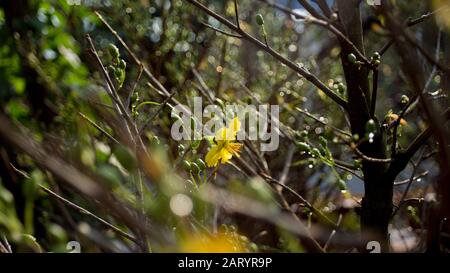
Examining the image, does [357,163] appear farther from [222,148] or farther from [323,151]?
[222,148]

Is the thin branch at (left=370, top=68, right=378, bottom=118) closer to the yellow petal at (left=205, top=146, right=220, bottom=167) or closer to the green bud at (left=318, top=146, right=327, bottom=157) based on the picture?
the green bud at (left=318, top=146, right=327, bottom=157)

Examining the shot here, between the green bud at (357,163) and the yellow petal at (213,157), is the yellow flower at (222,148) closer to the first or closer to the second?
the yellow petal at (213,157)

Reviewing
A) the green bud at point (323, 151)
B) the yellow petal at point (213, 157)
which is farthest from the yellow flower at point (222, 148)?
the green bud at point (323, 151)

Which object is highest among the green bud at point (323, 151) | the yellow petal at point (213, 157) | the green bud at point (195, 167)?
the green bud at point (323, 151)

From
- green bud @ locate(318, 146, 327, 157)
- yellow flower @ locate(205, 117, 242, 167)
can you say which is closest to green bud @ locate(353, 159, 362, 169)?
green bud @ locate(318, 146, 327, 157)

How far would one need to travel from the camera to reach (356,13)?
3.35 feet

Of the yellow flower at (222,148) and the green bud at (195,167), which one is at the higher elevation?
the yellow flower at (222,148)

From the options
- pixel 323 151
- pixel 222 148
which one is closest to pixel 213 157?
pixel 222 148

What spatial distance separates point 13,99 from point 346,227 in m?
1.33

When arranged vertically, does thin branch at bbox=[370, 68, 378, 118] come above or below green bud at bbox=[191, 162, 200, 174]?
above

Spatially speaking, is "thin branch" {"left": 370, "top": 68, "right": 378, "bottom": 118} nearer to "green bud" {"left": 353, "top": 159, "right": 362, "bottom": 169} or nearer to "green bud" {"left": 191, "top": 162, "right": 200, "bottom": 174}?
"green bud" {"left": 353, "top": 159, "right": 362, "bottom": 169}

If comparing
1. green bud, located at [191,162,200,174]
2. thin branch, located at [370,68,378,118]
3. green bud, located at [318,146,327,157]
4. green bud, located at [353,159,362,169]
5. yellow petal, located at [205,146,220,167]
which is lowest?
green bud, located at [191,162,200,174]
